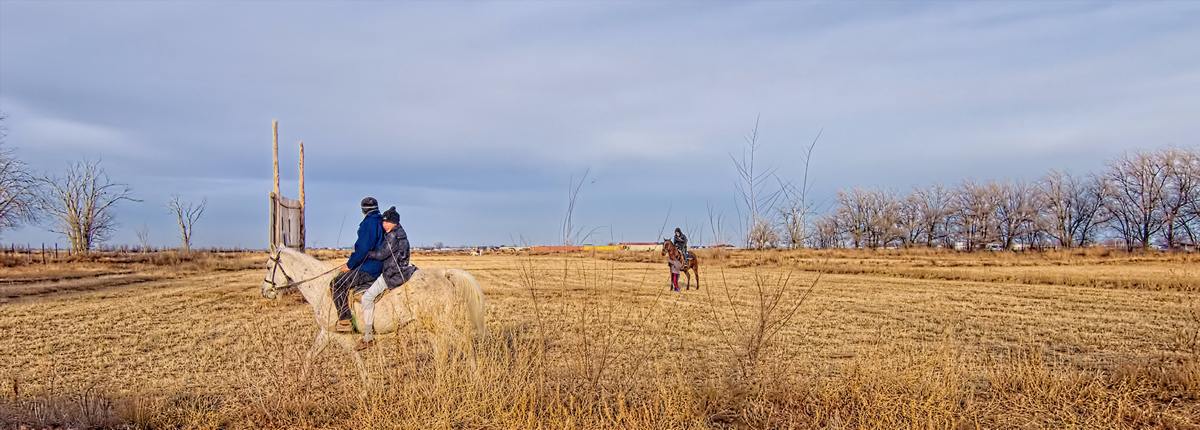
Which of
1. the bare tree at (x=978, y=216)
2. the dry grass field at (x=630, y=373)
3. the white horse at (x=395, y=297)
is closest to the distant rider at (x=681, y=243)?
the dry grass field at (x=630, y=373)

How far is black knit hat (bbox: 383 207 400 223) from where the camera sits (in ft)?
24.1

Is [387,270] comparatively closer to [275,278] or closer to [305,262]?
[305,262]

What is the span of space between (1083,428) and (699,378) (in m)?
3.13

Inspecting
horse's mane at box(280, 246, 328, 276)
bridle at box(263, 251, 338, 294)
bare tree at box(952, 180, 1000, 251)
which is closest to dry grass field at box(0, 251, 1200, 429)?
bridle at box(263, 251, 338, 294)

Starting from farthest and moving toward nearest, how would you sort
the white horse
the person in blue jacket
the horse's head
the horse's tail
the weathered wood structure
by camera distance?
the weathered wood structure < the horse's head < the horse's tail < the person in blue jacket < the white horse

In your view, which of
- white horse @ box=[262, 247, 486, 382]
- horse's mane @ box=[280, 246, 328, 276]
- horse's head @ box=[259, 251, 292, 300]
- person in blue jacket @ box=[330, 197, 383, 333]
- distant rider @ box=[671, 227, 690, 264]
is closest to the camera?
white horse @ box=[262, 247, 486, 382]

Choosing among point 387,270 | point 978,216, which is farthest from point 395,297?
point 978,216

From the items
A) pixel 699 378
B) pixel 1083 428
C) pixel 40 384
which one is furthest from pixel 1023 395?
pixel 40 384

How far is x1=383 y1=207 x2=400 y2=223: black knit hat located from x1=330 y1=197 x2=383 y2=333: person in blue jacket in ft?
0.17

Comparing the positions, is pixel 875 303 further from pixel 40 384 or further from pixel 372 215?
pixel 40 384

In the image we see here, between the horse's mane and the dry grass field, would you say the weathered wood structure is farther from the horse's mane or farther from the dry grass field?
the horse's mane

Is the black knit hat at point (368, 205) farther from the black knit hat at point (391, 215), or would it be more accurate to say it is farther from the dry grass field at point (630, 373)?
the dry grass field at point (630, 373)

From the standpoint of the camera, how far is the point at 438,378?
5066 millimetres

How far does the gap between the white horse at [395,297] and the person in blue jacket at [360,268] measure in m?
0.08
